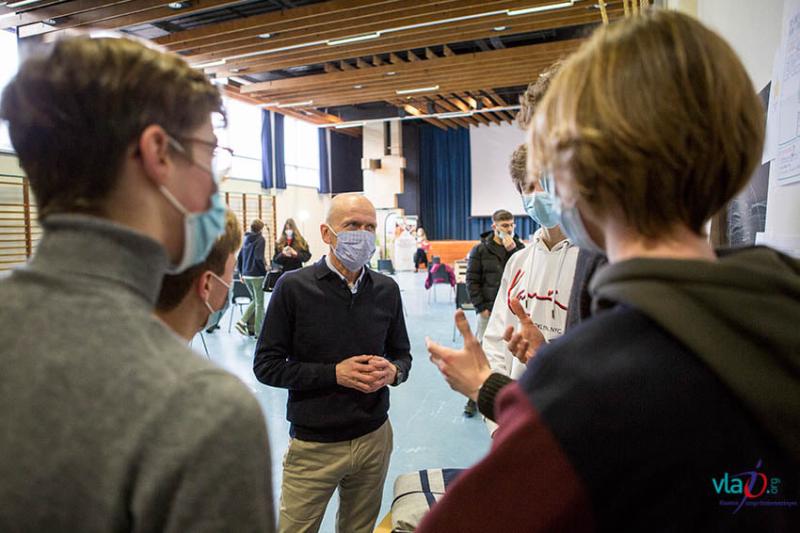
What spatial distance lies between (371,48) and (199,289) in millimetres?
8312

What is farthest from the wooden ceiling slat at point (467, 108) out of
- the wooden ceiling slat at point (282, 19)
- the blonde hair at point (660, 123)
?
the blonde hair at point (660, 123)

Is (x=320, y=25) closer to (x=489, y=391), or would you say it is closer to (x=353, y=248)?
(x=353, y=248)

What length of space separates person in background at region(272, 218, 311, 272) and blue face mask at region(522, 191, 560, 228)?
5424mm

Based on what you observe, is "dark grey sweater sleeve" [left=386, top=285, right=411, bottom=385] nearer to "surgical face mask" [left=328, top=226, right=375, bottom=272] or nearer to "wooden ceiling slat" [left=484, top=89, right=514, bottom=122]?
"surgical face mask" [left=328, top=226, right=375, bottom=272]

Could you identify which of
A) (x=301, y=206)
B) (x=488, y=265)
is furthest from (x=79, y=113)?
(x=301, y=206)

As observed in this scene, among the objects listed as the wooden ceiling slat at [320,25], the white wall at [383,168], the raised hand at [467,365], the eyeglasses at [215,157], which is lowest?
the raised hand at [467,365]

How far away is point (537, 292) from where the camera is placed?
2.01 metres

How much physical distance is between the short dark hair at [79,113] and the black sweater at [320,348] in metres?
1.43

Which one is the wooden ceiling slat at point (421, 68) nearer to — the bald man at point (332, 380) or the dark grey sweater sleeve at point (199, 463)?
the bald man at point (332, 380)

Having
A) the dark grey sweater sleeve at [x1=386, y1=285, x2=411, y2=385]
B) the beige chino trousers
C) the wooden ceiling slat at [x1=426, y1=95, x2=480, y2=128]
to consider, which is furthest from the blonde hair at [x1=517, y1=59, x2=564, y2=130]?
the wooden ceiling slat at [x1=426, y1=95, x2=480, y2=128]

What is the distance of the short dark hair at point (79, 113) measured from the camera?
2.02 ft

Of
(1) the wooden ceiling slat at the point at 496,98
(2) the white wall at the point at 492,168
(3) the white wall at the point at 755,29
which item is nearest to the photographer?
(3) the white wall at the point at 755,29

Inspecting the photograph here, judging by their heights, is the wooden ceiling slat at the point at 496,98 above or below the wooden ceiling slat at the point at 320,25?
above

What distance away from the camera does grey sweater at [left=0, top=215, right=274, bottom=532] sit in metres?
0.54
